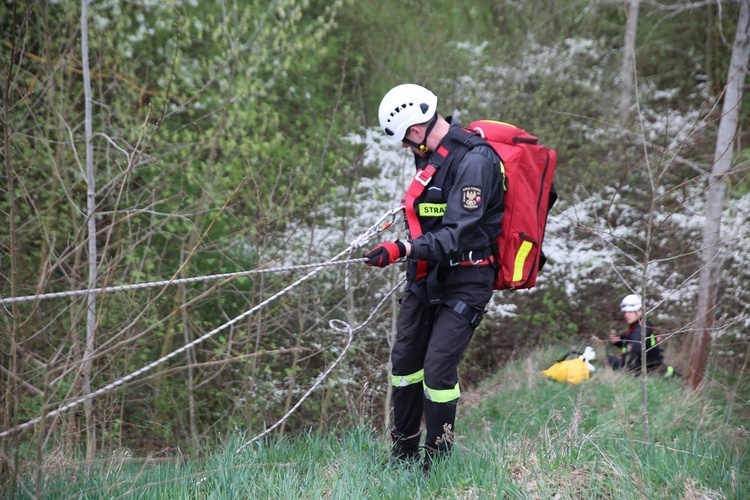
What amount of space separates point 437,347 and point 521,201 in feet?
2.85

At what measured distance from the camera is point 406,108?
3504 millimetres

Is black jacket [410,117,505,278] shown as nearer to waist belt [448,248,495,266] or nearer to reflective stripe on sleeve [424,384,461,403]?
waist belt [448,248,495,266]

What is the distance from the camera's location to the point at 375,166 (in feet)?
31.5

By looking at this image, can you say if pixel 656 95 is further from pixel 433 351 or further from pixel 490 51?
pixel 433 351

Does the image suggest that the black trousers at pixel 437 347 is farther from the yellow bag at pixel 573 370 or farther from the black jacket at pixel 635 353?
the black jacket at pixel 635 353

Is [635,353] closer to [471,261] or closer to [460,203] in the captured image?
[471,261]

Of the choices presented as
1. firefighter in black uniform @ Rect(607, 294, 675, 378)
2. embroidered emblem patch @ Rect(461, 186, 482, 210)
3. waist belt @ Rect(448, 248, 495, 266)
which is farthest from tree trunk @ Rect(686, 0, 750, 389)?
embroidered emblem patch @ Rect(461, 186, 482, 210)

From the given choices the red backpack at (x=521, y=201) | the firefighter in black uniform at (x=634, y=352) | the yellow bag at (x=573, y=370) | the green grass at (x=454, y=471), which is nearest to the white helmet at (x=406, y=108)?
the red backpack at (x=521, y=201)

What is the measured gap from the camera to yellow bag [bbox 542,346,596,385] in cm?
709

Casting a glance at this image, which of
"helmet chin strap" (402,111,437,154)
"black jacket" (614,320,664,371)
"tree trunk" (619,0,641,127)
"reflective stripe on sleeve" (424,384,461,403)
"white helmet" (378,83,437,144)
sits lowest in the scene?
"black jacket" (614,320,664,371)

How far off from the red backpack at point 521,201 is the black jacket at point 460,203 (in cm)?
7

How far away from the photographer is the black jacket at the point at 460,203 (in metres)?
3.32

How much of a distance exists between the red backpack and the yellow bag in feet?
12.4

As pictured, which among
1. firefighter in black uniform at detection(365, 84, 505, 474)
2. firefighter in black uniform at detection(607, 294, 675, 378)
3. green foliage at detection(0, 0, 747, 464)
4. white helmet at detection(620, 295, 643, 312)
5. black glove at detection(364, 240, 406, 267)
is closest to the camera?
black glove at detection(364, 240, 406, 267)
